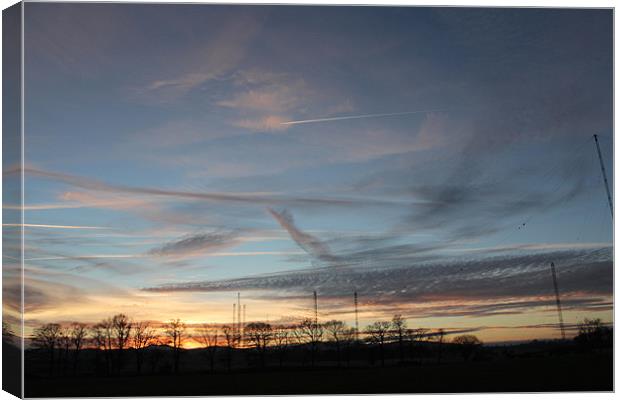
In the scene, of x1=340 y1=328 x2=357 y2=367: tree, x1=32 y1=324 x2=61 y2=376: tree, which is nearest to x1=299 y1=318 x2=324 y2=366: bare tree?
x1=340 y1=328 x2=357 y2=367: tree

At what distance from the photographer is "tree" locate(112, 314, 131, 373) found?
1358cm

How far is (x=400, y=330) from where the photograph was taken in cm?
1471

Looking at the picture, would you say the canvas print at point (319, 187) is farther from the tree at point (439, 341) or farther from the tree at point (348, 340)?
the tree at point (348, 340)

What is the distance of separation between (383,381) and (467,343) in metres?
2.70

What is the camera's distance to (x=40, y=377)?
12.2 meters

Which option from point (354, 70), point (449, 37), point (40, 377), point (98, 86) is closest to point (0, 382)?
point (40, 377)

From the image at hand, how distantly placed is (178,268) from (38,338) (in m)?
2.88

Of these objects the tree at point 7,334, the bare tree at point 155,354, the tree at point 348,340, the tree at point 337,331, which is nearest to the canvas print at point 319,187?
the bare tree at point 155,354

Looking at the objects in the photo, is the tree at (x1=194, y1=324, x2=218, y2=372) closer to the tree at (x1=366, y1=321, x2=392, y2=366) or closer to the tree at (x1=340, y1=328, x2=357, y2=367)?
the tree at (x1=340, y1=328, x2=357, y2=367)

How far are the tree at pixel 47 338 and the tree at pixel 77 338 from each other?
0.35 meters

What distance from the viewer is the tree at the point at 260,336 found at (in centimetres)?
1441

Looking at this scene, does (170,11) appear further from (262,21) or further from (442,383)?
(442,383)

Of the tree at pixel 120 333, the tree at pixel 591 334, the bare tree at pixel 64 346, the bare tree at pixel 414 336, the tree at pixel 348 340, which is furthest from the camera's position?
the tree at pixel 348 340

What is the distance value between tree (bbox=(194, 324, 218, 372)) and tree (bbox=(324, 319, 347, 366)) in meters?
2.27
